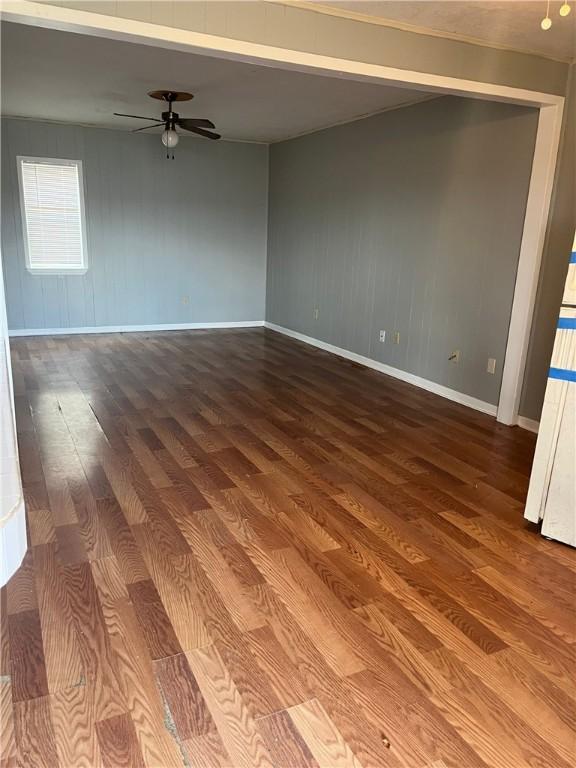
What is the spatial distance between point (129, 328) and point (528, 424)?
5.23m

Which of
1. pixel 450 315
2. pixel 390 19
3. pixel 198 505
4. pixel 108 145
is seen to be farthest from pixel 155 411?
pixel 108 145

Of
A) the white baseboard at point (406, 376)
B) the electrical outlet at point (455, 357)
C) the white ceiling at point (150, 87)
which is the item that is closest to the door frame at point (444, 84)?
the white baseboard at point (406, 376)

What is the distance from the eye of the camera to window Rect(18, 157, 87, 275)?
21.1 feet

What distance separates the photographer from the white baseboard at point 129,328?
6.79 m

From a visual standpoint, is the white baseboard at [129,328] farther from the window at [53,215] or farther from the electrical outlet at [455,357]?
the electrical outlet at [455,357]

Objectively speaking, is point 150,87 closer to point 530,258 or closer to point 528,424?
point 530,258

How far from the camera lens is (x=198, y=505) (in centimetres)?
273

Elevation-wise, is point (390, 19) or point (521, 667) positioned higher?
point (390, 19)

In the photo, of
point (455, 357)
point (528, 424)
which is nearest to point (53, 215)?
point (455, 357)

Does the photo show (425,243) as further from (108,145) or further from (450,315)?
(108,145)

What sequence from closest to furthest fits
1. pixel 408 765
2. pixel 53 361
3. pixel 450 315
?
pixel 408 765 → pixel 450 315 → pixel 53 361

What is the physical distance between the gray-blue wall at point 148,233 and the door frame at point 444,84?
4543 mm

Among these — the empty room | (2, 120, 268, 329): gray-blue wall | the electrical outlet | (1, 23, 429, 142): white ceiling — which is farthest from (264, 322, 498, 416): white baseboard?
(1, 23, 429, 142): white ceiling

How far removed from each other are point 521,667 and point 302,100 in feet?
15.8
